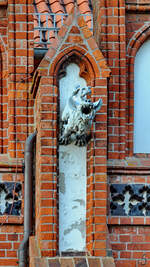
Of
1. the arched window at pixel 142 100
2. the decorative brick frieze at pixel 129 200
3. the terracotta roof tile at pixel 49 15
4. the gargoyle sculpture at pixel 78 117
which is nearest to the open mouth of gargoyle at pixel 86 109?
the gargoyle sculpture at pixel 78 117

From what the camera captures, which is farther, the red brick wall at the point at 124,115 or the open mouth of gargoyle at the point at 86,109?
the red brick wall at the point at 124,115

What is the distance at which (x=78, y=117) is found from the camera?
12281 millimetres

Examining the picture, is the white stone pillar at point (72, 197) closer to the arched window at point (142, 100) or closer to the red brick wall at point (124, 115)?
the red brick wall at point (124, 115)

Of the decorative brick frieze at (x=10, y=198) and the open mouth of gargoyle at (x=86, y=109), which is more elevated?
the open mouth of gargoyle at (x=86, y=109)

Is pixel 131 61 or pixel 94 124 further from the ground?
pixel 131 61

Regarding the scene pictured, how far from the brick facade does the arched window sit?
9 cm

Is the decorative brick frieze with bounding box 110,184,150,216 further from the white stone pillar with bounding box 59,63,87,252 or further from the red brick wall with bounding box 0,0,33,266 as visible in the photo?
the red brick wall with bounding box 0,0,33,266

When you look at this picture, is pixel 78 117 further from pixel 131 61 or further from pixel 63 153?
pixel 131 61

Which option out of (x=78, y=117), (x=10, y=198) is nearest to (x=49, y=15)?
(x=10, y=198)

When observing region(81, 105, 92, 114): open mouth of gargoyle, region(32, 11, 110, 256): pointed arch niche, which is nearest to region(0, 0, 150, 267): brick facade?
region(32, 11, 110, 256): pointed arch niche

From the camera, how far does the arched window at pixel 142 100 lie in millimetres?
13539

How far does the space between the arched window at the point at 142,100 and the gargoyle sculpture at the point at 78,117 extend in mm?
1164

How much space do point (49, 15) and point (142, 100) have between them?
133 inches

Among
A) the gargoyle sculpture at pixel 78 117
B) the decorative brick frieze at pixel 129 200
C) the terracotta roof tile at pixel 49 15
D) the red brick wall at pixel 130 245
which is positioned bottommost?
the red brick wall at pixel 130 245
